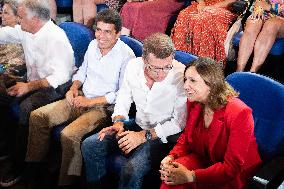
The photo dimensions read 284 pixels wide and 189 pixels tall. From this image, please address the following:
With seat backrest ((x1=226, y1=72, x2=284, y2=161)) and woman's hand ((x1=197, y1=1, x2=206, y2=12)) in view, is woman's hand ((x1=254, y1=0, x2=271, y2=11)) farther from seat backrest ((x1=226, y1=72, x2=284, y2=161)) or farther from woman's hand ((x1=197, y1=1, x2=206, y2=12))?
seat backrest ((x1=226, y1=72, x2=284, y2=161))

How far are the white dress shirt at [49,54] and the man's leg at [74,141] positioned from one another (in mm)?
492

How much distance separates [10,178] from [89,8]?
2.11 m

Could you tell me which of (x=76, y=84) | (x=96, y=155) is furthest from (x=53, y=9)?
(x=96, y=155)

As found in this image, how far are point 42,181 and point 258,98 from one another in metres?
1.75

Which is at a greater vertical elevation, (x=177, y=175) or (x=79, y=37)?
(x=79, y=37)

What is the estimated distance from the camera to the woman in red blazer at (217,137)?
192cm

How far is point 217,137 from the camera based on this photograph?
2012mm

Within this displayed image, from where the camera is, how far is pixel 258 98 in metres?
2.13

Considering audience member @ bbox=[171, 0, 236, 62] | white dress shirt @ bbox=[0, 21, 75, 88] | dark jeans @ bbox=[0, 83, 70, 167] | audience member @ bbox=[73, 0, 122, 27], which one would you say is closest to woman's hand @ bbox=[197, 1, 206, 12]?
audience member @ bbox=[171, 0, 236, 62]

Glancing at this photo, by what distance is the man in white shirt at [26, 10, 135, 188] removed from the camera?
2635mm

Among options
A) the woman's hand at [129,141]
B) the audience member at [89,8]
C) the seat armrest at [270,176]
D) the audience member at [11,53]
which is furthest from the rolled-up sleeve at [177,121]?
the audience member at [89,8]

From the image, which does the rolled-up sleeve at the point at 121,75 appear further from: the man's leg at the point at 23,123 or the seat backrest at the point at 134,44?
the man's leg at the point at 23,123

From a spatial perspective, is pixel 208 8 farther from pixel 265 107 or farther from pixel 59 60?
pixel 265 107

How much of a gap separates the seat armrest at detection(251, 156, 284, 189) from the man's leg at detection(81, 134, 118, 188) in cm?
96
